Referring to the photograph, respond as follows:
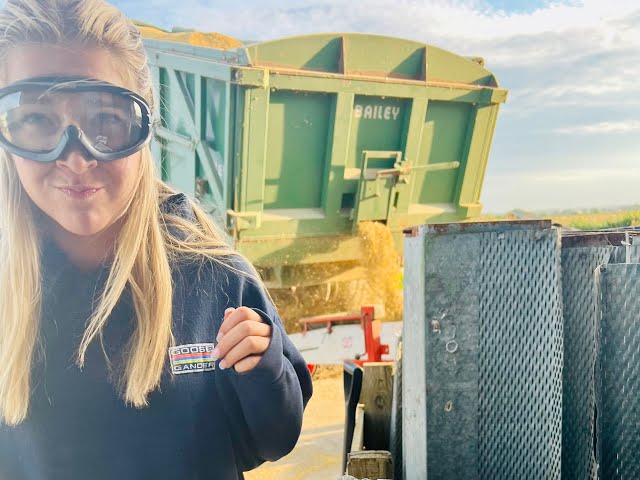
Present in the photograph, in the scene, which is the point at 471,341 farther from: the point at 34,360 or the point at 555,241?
the point at 34,360

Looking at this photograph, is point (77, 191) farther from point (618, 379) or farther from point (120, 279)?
point (618, 379)

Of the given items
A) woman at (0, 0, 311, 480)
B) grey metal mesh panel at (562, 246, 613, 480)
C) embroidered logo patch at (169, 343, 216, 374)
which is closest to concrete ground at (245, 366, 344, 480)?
grey metal mesh panel at (562, 246, 613, 480)

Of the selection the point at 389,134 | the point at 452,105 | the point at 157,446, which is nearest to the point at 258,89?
the point at 389,134

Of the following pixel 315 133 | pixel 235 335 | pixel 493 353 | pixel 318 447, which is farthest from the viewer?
pixel 315 133

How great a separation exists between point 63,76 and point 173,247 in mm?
433

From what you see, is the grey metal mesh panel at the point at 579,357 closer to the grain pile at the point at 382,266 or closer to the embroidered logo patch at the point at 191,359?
the embroidered logo patch at the point at 191,359

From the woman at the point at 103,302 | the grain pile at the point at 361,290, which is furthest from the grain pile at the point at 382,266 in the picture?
the woman at the point at 103,302

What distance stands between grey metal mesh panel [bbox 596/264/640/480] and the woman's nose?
46.7 inches

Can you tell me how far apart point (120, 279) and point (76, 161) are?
265mm

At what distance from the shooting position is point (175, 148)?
5801 mm

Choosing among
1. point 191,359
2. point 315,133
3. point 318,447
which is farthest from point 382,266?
point 191,359

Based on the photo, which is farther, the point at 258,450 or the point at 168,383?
the point at 258,450

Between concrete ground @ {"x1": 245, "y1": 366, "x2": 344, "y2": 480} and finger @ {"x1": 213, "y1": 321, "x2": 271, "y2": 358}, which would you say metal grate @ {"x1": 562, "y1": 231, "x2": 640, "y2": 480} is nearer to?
finger @ {"x1": 213, "y1": 321, "x2": 271, "y2": 358}

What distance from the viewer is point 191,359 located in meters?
1.33
